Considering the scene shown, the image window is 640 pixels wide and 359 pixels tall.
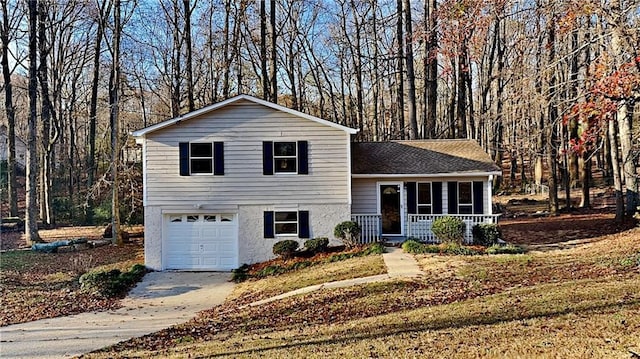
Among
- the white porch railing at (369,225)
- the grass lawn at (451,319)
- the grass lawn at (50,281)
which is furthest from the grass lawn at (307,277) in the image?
the grass lawn at (50,281)

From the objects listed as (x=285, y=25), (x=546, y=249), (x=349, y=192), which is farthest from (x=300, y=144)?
(x=285, y=25)

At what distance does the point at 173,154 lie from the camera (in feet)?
57.7

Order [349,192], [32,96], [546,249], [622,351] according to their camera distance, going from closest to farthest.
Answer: [622,351], [546,249], [349,192], [32,96]

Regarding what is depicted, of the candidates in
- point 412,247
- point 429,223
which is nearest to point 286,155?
point 412,247

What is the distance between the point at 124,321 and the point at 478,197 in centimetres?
1213

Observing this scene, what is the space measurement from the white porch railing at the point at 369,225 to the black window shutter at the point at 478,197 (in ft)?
11.1

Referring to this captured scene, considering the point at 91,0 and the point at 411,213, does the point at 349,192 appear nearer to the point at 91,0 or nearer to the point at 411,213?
the point at 411,213

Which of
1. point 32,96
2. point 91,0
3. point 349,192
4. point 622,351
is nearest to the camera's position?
point 622,351

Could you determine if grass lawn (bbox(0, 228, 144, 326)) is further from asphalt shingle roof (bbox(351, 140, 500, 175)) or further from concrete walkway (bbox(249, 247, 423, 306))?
asphalt shingle roof (bbox(351, 140, 500, 175))

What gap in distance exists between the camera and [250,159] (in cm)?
1761

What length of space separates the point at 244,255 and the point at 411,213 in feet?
19.6

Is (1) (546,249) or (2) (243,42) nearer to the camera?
(1) (546,249)

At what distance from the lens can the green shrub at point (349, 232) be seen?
16.8m

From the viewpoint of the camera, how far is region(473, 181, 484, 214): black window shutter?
59.3ft
